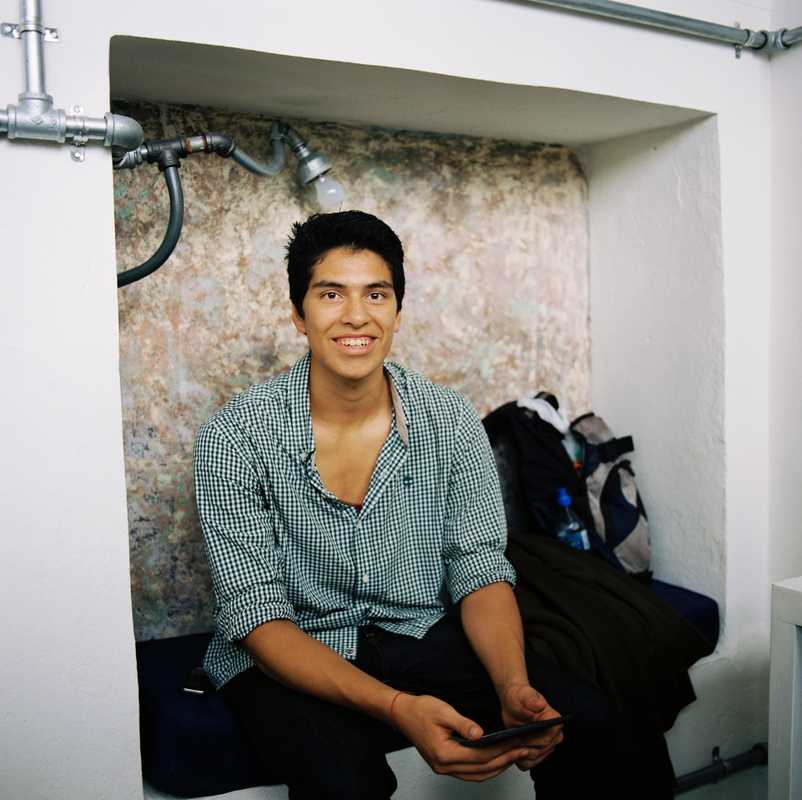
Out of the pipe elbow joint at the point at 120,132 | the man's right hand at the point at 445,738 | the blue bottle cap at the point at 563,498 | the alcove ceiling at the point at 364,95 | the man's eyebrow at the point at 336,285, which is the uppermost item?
the alcove ceiling at the point at 364,95

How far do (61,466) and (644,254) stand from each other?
171 cm

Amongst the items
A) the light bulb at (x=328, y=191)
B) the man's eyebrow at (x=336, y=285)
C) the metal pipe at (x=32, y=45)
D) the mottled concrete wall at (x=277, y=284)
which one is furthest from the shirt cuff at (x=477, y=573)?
the metal pipe at (x=32, y=45)

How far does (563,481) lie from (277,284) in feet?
3.08

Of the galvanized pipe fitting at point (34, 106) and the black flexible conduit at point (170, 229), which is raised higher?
the galvanized pipe fitting at point (34, 106)

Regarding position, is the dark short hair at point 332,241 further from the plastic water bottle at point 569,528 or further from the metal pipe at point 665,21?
the plastic water bottle at point 569,528

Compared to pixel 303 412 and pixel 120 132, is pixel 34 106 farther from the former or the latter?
pixel 303 412

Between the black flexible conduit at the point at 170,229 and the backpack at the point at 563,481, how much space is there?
106 cm

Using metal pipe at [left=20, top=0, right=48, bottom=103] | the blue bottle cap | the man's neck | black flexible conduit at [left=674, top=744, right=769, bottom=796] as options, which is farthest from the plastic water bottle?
metal pipe at [left=20, top=0, right=48, bottom=103]

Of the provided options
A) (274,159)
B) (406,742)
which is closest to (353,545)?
(406,742)

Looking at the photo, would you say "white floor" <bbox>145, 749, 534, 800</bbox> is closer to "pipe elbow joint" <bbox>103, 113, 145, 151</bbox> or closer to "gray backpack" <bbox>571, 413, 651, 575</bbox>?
"gray backpack" <bbox>571, 413, 651, 575</bbox>

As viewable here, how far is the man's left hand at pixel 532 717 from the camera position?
1421 mm

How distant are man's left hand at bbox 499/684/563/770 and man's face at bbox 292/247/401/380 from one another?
2.21ft

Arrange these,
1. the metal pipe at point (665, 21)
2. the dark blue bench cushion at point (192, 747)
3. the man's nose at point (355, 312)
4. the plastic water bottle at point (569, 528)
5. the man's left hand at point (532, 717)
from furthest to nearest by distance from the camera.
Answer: the plastic water bottle at point (569, 528), the metal pipe at point (665, 21), the man's nose at point (355, 312), the dark blue bench cushion at point (192, 747), the man's left hand at point (532, 717)

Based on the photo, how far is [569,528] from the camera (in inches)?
90.1
